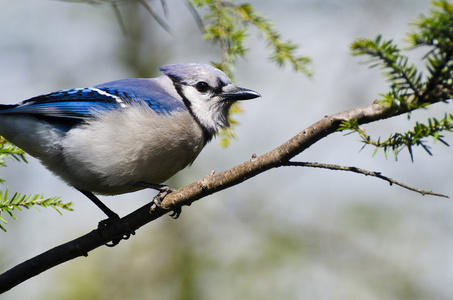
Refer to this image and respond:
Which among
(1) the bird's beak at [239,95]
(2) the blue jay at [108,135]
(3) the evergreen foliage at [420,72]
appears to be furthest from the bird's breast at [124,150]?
(3) the evergreen foliage at [420,72]

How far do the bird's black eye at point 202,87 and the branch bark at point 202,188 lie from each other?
1.21 metres

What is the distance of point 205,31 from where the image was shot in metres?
3.20

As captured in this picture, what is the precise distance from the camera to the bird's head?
137 inches

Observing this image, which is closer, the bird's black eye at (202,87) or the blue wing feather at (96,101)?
the blue wing feather at (96,101)

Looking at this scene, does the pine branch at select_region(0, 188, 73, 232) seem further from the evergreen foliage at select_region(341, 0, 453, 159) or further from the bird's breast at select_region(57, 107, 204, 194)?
the evergreen foliage at select_region(341, 0, 453, 159)

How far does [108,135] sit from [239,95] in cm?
94

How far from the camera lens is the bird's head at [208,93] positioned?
11.4ft

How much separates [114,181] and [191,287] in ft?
11.6

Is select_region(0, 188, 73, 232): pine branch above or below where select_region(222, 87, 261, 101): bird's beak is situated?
below

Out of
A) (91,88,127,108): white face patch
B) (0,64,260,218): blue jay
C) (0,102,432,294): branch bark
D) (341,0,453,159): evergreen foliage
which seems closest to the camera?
(341,0,453,159): evergreen foliage

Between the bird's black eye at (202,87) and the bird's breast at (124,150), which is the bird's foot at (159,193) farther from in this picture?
the bird's black eye at (202,87)

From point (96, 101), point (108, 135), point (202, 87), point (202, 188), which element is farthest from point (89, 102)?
point (202, 188)

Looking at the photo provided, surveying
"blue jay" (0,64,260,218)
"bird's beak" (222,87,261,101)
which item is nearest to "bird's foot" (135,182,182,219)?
"blue jay" (0,64,260,218)

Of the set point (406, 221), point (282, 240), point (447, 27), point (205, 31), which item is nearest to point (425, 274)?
point (406, 221)
